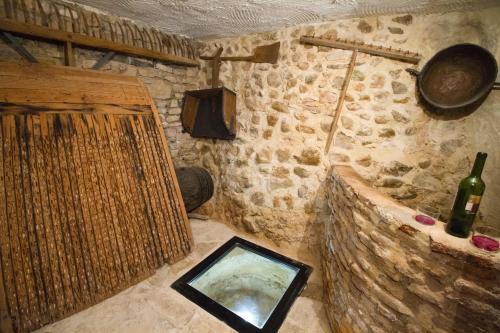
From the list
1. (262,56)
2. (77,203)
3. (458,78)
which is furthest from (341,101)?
(77,203)

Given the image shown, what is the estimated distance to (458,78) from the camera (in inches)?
68.8

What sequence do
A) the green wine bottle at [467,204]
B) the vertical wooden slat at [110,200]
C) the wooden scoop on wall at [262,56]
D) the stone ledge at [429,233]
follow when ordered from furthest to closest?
1. the wooden scoop on wall at [262,56]
2. the vertical wooden slat at [110,200]
3. the green wine bottle at [467,204]
4. the stone ledge at [429,233]

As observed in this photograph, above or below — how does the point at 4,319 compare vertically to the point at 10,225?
below

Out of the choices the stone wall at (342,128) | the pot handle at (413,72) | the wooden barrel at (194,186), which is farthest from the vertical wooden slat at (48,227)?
the pot handle at (413,72)

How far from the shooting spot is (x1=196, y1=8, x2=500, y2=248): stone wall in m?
1.80

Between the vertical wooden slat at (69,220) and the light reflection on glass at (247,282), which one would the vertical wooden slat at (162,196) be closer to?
the light reflection on glass at (247,282)

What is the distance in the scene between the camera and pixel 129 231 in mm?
1885

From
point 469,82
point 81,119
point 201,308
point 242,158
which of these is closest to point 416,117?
point 469,82

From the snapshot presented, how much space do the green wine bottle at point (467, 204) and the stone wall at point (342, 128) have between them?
1.06 meters

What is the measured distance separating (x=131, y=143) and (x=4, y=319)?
4.56 feet

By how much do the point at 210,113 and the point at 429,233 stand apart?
2504 millimetres

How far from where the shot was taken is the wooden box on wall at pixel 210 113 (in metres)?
2.56

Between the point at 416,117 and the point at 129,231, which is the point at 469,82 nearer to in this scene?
the point at 416,117

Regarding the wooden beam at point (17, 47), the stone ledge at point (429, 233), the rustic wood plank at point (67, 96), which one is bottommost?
the stone ledge at point (429, 233)
